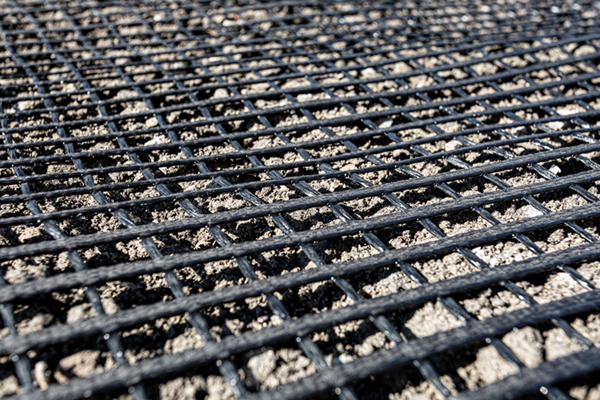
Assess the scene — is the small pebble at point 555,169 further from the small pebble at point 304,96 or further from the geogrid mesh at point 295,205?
the small pebble at point 304,96

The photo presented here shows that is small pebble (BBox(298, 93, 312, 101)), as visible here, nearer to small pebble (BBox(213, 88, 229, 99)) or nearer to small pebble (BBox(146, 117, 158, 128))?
small pebble (BBox(213, 88, 229, 99))

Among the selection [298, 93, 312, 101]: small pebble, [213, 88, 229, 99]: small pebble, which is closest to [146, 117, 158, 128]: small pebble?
[213, 88, 229, 99]: small pebble

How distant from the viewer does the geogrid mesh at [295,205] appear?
97cm

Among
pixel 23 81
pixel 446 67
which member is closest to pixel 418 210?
pixel 446 67

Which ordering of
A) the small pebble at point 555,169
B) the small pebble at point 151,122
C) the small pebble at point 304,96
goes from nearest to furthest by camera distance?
the small pebble at point 555,169, the small pebble at point 151,122, the small pebble at point 304,96

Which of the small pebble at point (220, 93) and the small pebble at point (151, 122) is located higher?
the small pebble at point (220, 93)

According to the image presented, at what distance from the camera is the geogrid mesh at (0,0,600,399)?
97 cm

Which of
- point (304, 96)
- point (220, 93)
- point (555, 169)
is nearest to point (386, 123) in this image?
point (304, 96)

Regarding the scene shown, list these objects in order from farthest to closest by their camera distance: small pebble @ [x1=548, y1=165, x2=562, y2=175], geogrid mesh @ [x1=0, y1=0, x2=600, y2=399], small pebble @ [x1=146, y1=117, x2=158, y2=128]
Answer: small pebble @ [x1=146, y1=117, x2=158, y2=128]
small pebble @ [x1=548, y1=165, x2=562, y2=175]
geogrid mesh @ [x1=0, y1=0, x2=600, y2=399]

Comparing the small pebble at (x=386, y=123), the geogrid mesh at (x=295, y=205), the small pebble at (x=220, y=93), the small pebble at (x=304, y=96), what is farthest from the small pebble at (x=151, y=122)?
the small pebble at (x=386, y=123)

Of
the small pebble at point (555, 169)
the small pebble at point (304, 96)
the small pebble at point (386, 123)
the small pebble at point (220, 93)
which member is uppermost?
the small pebble at point (220, 93)

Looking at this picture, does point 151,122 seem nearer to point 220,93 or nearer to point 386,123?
point 220,93

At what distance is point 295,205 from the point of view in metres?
1.31

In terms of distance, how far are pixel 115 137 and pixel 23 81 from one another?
2.49ft
